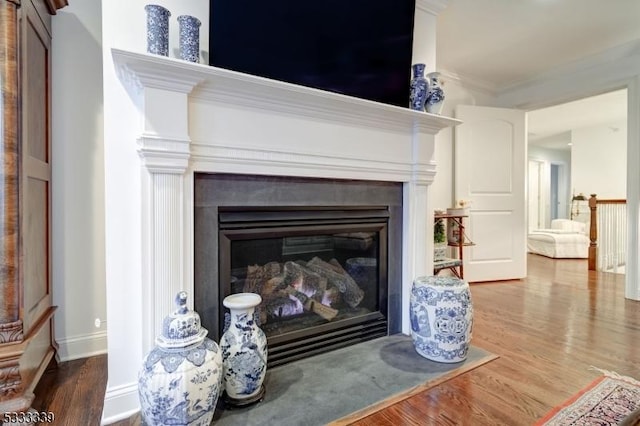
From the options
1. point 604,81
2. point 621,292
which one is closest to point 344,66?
point 604,81

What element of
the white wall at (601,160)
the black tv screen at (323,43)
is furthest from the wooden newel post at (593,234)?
the black tv screen at (323,43)

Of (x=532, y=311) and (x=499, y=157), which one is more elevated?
(x=499, y=157)

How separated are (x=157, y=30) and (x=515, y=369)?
2.41m

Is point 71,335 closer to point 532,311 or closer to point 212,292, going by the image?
point 212,292

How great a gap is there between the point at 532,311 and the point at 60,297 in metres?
3.48

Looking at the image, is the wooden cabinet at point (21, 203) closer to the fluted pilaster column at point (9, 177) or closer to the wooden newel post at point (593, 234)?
the fluted pilaster column at point (9, 177)

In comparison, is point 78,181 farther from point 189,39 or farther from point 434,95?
point 434,95

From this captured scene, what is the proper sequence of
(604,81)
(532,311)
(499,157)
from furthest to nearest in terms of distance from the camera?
(499,157) → (604,81) → (532,311)

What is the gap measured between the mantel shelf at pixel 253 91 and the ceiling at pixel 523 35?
1307 mm

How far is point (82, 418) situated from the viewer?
1421 millimetres

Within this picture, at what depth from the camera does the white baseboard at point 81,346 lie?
194cm

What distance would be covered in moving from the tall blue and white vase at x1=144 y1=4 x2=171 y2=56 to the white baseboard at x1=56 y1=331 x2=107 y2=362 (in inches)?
66.9

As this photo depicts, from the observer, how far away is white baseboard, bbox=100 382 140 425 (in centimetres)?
137

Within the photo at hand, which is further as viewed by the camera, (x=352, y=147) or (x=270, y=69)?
(x=352, y=147)
